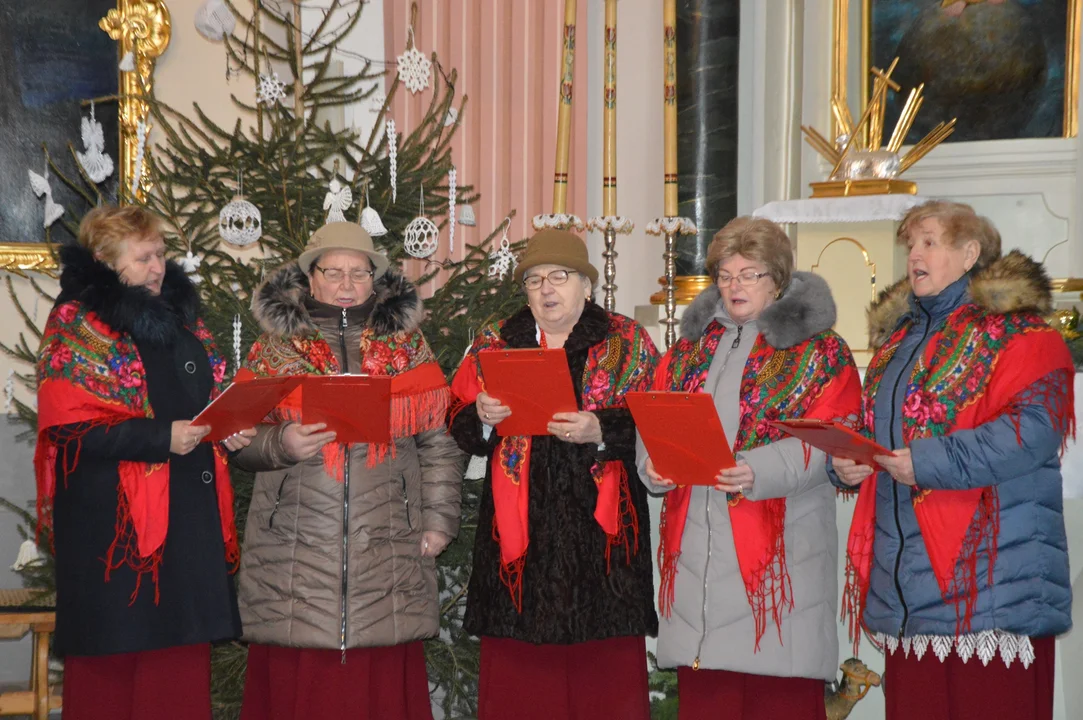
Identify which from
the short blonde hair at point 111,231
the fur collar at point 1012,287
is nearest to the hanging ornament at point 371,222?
the short blonde hair at point 111,231

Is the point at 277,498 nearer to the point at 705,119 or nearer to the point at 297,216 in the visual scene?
the point at 297,216

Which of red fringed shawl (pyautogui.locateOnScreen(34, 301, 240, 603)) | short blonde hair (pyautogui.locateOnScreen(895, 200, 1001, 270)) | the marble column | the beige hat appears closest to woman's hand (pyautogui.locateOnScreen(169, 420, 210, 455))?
red fringed shawl (pyautogui.locateOnScreen(34, 301, 240, 603))

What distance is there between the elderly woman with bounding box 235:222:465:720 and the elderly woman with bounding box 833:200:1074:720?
128 cm

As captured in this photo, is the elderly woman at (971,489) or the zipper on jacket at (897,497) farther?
the zipper on jacket at (897,497)

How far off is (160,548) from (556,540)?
1.12 metres

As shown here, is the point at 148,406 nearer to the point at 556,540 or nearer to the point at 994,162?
the point at 556,540

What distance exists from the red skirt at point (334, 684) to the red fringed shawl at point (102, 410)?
0.43m

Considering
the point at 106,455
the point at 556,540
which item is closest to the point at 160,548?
the point at 106,455

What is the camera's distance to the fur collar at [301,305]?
3.42 metres

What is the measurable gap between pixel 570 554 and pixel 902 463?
0.99 metres

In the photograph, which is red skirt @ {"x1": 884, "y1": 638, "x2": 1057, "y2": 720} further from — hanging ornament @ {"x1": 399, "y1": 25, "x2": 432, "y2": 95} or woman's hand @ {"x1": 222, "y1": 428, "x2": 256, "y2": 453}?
hanging ornament @ {"x1": 399, "y1": 25, "x2": 432, "y2": 95}

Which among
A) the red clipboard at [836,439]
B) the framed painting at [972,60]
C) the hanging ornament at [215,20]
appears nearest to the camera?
the red clipboard at [836,439]

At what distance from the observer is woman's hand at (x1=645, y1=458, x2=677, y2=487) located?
3.09 m

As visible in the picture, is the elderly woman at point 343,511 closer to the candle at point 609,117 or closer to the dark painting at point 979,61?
the candle at point 609,117
